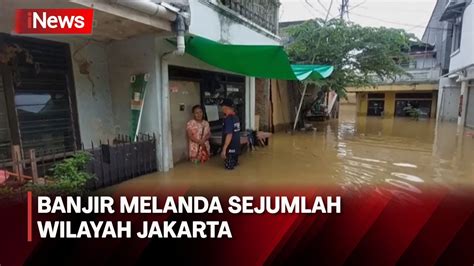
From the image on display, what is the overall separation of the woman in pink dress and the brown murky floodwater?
229 millimetres

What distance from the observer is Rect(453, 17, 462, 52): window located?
52.6 feet

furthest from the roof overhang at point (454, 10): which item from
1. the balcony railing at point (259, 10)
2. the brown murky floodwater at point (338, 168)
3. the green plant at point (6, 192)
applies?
the green plant at point (6, 192)

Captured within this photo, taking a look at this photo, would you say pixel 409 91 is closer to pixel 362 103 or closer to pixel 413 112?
pixel 413 112

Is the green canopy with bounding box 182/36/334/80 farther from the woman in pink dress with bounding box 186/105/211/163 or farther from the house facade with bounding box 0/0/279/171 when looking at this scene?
the woman in pink dress with bounding box 186/105/211/163

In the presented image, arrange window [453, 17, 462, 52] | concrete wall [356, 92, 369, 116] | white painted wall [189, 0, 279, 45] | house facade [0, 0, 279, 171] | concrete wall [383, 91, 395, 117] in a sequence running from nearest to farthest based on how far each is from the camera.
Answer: house facade [0, 0, 279, 171] < white painted wall [189, 0, 279, 45] < window [453, 17, 462, 52] < concrete wall [383, 91, 395, 117] < concrete wall [356, 92, 369, 116]

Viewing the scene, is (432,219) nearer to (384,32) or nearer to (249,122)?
(249,122)

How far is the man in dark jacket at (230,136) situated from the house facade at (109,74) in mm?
1045

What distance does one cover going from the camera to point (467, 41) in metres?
14.0

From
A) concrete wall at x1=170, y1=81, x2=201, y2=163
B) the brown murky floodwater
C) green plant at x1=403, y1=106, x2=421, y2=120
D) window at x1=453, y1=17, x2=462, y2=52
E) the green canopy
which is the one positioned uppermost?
window at x1=453, y1=17, x2=462, y2=52

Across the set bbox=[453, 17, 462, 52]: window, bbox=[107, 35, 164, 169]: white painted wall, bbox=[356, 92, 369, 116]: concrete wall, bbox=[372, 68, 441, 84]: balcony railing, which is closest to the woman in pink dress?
bbox=[107, 35, 164, 169]: white painted wall

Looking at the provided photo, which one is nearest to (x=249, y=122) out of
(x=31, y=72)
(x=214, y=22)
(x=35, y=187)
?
(x=214, y=22)

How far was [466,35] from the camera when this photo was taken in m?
14.2

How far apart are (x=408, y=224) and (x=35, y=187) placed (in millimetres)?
3936

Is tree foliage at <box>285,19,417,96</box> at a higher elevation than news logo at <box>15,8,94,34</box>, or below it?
higher
